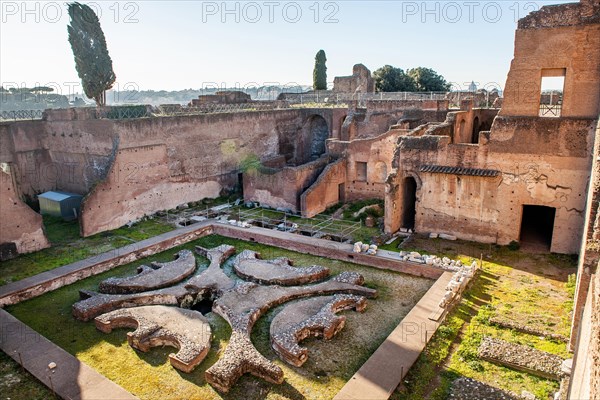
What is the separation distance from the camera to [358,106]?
26.9 meters

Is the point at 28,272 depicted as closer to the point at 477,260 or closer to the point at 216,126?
the point at 216,126

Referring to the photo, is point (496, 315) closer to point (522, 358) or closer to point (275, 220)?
point (522, 358)

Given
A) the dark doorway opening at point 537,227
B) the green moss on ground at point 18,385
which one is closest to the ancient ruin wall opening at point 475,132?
the dark doorway opening at point 537,227

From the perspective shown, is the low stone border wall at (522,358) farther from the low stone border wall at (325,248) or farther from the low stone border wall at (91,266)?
the low stone border wall at (91,266)

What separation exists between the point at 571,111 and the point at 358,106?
1435cm

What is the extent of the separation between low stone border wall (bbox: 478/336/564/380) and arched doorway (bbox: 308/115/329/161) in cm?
2081

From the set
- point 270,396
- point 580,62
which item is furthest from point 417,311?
point 580,62

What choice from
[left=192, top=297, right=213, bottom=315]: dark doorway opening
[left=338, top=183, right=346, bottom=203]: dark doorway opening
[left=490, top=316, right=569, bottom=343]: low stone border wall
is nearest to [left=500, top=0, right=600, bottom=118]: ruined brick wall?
[left=490, top=316, right=569, bottom=343]: low stone border wall

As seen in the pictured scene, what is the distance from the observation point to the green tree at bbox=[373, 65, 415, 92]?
3997 cm

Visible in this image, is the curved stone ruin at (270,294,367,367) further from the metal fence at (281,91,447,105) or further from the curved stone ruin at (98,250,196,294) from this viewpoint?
the metal fence at (281,91,447,105)

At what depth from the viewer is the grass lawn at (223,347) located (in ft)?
27.2

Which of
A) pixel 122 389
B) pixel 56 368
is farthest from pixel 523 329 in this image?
pixel 56 368

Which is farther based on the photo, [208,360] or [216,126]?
[216,126]

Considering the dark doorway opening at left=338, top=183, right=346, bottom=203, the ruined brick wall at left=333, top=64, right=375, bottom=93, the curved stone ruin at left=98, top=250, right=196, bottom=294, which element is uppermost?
the ruined brick wall at left=333, top=64, right=375, bottom=93
